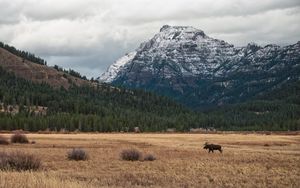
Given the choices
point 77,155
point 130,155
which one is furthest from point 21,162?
point 130,155

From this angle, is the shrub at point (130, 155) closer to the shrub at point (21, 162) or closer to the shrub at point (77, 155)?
the shrub at point (77, 155)

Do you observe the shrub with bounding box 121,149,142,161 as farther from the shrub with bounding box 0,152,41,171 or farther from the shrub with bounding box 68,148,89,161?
the shrub with bounding box 0,152,41,171

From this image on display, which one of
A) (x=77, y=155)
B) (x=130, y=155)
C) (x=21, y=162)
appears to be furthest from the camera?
(x=130, y=155)

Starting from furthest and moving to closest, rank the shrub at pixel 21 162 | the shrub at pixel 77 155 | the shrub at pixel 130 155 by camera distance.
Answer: the shrub at pixel 130 155 → the shrub at pixel 77 155 → the shrub at pixel 21 162

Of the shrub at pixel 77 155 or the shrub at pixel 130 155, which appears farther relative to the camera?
the shrub at pixel 130 155

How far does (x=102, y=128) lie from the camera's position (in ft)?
590

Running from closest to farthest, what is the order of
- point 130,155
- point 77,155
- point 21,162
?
1. point 21,162
2. point 77,155
3. point 130,155

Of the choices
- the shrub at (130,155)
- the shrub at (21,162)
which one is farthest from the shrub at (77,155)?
the shrub at (21,162)

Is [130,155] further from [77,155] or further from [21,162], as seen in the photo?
[21,162]

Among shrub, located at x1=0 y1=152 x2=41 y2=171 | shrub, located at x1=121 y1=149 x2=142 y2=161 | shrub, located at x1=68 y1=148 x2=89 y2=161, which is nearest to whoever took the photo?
shrub, located at x1=0 y1=152 x2=41 y2=171

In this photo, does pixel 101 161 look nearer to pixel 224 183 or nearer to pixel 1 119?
pixel 224 183

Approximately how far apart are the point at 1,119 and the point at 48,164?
429 ft

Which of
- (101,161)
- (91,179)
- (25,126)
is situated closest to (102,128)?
(25,126)

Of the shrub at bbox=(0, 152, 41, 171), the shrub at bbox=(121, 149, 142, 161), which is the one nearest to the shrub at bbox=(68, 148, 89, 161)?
the shrub at bbox=(121, 149, 142, 161)
